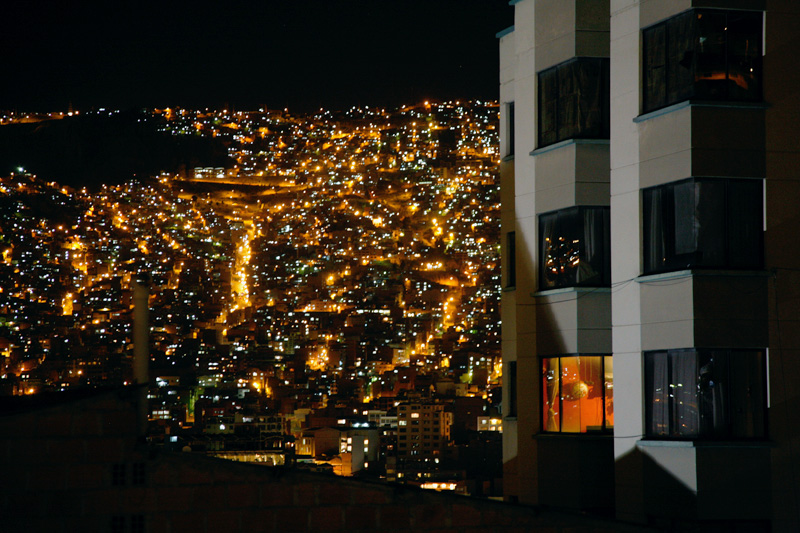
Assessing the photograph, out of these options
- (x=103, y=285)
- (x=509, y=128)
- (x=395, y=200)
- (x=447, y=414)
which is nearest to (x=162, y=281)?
(x=103, y=285)

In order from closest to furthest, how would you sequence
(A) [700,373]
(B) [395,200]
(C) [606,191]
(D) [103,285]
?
(A) [700,373]
(C) [606,191]
(D) [103,285]
(B) [395,200]

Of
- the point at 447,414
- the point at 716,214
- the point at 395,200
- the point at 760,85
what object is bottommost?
the point at 447,414

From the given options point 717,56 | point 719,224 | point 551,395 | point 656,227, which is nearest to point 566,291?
point 551,395

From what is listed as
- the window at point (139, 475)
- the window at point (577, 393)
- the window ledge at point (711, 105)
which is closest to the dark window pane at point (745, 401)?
the window at point (577, 393)

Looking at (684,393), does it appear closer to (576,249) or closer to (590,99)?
(576,249)

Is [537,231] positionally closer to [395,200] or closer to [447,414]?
[447,414]

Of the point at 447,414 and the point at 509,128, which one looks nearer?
the point at 509,128
